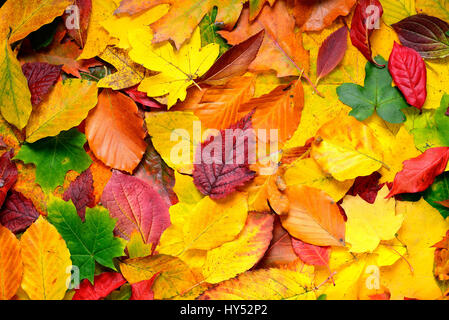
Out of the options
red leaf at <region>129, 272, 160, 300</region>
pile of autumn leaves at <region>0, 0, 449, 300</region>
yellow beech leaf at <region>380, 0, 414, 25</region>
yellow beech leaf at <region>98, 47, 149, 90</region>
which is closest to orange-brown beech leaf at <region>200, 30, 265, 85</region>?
pile of autumn leaves at <region>0, 0, 449, 300</region>

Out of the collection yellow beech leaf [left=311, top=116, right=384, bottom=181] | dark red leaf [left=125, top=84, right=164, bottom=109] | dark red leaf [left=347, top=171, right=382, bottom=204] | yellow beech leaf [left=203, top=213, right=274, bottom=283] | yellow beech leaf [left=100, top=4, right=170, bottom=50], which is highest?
yellow beech leaf [left=100, top=4, right=170, bottom=50]

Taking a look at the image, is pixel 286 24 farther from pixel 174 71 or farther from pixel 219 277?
pixel 219 277

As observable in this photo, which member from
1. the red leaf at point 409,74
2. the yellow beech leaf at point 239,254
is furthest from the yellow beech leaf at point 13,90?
the red leaf at point 409,74

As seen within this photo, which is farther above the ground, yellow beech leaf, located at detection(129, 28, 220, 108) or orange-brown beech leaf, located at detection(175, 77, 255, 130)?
yellow beech leaf, located at detection(129, 28, 220, 108)

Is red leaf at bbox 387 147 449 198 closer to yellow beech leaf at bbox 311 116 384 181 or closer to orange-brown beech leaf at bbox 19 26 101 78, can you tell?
yellow beech leaf at bbox 311 116 384 181

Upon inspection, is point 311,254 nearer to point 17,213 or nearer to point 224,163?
point 224,163

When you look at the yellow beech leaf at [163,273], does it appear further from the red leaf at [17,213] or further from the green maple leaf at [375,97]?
the green maple leaf at [375,97]
